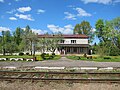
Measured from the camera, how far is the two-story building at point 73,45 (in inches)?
2474

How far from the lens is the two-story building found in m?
62.8

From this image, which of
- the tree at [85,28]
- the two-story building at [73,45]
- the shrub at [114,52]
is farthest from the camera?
the tree at [85,28]

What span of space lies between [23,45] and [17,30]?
42.8 m

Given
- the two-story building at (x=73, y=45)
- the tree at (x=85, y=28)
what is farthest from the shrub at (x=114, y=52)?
the tree at (x=85, y=28)

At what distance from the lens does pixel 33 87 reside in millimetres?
9867

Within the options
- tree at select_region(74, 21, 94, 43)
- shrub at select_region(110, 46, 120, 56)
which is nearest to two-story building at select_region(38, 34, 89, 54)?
shrub at select_region(110, 46, 120, 56)

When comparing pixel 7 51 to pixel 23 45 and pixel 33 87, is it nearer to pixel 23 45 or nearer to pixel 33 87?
pixel 23 45

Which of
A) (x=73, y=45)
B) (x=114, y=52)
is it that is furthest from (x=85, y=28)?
(x=114, y=52)

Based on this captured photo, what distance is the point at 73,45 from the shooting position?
63906 mm

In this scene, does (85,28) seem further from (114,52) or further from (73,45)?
(114,52)

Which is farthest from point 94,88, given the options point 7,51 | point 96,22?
point 96,22

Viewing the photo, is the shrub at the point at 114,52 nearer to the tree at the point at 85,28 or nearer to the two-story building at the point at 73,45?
the two-story building at the point at 73,45

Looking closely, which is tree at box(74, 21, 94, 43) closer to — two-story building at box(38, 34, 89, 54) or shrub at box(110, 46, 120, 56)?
two-story building at box(38, 34, 89, 54)

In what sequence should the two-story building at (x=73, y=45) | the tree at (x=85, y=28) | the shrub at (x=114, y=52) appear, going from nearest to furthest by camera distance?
the shrub at (x=114, y=52)
the two-story building at (x=73, y=45)
the tree at (x=85, y=28)
